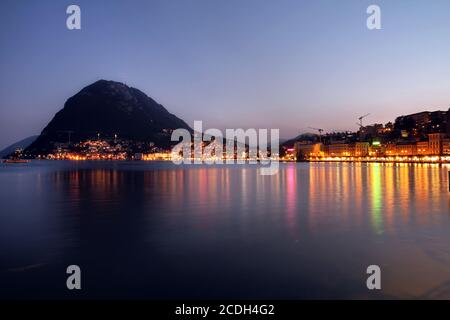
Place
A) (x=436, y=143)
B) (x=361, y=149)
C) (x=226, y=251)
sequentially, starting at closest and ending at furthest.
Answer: (x=226, y=251) < (x=436, y=143) < (x=361, y=149)

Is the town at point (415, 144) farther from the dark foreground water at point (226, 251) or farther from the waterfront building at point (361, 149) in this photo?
the dark foreground water at point (226, 251)

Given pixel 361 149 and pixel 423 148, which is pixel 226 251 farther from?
pixel 361 149

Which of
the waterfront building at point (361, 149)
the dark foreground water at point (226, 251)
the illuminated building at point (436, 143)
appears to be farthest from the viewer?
the waterfront building at point (361, 149)

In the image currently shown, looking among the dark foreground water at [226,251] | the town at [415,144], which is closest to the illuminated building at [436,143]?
the town at [415,144]

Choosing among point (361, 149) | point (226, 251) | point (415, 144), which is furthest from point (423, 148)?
point (226, 251)

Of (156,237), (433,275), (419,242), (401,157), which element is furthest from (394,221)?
(401,157)

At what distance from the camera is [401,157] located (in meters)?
167

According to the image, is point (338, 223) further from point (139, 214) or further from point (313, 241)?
point (139, 214)

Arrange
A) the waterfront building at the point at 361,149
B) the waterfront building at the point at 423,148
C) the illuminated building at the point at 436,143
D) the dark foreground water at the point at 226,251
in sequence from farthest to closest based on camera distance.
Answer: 1. the waterfront building at the point at 361,149
2. the waterfront building at the point at 423,148
3. the illuminated building at the point at 436,143
4. the dark foreground water at the point at 226,251

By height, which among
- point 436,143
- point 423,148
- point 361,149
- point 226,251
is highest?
point 436,143

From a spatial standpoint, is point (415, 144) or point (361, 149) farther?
point (361, 149)
